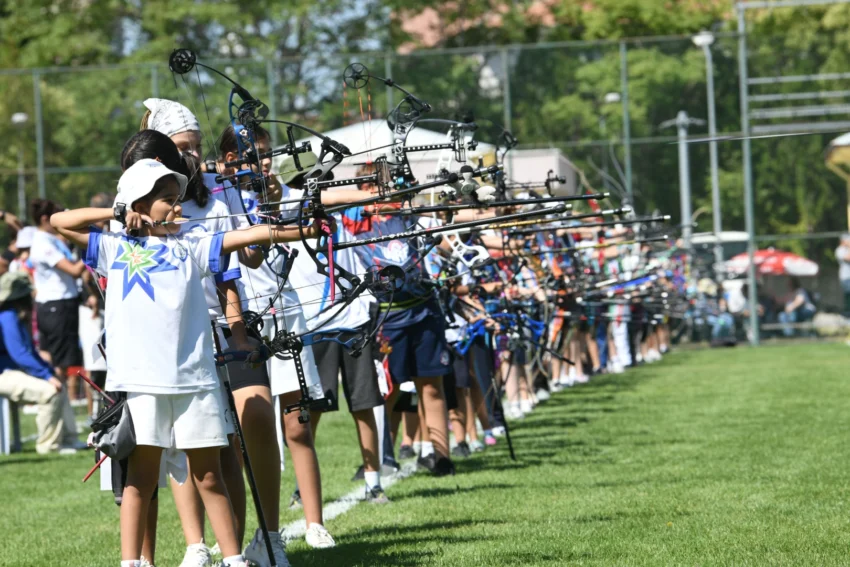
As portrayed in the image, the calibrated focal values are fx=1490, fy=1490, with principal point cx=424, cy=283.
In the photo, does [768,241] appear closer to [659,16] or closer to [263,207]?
[659,16]

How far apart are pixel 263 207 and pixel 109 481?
1.19 m

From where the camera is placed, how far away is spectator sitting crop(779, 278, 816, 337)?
88.1 ft

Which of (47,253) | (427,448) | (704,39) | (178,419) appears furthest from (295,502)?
(704,39)

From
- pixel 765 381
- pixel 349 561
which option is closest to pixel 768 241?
pixel 765 381

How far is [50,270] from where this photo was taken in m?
13.4

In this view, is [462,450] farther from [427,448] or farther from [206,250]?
[206,250]

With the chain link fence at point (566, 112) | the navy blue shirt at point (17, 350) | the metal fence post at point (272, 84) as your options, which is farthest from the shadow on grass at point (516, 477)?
the metal fence post at point (272, 84)

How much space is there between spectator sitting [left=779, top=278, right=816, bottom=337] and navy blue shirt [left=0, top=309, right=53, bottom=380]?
689 inches

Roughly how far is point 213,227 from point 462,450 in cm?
497

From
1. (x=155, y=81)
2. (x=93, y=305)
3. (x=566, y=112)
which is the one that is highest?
(x=155, y=81)

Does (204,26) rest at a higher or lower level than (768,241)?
higher

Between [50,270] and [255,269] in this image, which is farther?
[50,270]

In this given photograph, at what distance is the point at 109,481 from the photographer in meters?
5.56

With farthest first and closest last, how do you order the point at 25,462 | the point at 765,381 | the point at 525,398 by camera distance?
the point at 765,381, the point at 525,398, the point at 25,462
